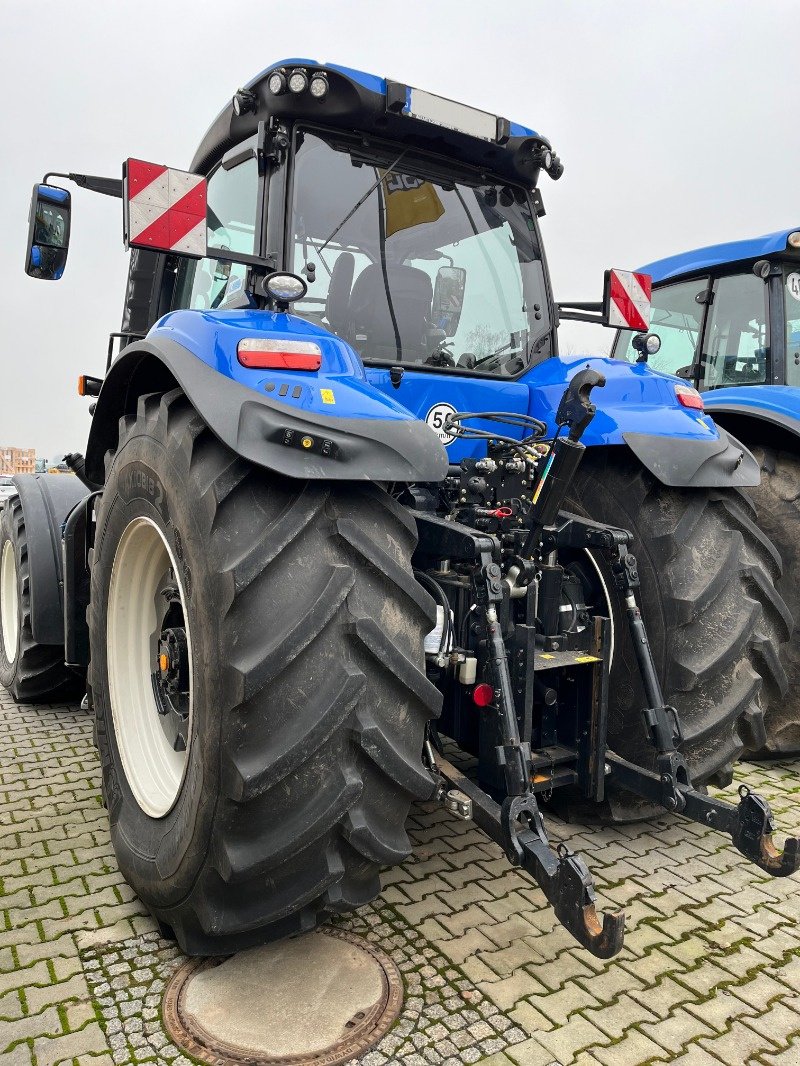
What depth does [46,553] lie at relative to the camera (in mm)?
4562

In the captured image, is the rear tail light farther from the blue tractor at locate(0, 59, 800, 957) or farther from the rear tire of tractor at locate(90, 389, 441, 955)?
the rear tire of tractor at locate(90, 389, 441, 955)

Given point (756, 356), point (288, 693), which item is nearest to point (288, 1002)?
point (288, 693)

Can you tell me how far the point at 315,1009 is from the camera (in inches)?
81.5

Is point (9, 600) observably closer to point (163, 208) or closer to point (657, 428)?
point (163, 208)

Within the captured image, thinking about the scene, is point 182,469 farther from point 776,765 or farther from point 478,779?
point 776,765

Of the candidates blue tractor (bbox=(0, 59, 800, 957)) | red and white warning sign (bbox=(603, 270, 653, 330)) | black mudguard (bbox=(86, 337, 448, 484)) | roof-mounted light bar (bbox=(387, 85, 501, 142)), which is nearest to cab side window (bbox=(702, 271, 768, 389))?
red and white warning sign (bbox=(603, 270, 653, 330))

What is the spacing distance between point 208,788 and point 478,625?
2.80 feet

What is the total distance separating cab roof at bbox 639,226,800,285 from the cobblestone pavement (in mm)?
3395

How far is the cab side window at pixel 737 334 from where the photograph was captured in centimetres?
491

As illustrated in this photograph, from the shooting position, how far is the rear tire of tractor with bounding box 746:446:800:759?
401 centimetres

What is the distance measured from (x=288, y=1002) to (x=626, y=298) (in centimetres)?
279

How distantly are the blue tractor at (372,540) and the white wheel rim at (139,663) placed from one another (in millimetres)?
11

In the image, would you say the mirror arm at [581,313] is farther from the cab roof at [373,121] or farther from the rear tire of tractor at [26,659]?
the rear tire of tractor at [26,659]

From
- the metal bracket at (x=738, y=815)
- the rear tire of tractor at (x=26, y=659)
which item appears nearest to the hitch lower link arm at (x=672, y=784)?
the metal bracket at (x=738, y=815)
